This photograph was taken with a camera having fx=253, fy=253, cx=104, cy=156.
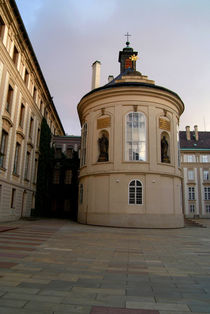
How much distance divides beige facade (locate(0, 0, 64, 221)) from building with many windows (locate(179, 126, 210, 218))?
36100 mm

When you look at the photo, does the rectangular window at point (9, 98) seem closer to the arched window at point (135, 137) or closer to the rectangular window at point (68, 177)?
the arched window at point (135, 137)

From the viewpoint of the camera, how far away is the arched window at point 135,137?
21.8 meters

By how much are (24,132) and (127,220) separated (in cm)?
1391

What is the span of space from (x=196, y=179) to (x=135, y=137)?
3819 centimetres

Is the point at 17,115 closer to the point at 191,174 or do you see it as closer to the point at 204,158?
the point at 191,174

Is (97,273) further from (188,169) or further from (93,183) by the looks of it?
(188,169)

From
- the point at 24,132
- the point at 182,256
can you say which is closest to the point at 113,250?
the point at 182,256

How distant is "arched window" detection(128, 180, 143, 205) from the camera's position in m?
20.7

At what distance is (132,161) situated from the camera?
21.4 meters

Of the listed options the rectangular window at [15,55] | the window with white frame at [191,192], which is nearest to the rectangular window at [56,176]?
the rectangular window at [15,55]

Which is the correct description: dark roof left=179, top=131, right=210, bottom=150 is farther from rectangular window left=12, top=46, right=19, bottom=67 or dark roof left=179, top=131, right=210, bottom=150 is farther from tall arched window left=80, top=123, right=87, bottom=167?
rectangular window left=12, top=46, right=19, bottom=67

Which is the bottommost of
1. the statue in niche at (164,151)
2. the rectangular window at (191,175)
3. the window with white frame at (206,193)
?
the window with white frame at (206,193)

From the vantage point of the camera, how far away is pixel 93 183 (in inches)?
883

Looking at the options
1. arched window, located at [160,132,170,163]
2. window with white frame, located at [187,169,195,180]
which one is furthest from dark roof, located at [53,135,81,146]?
window with white frame, located at [187,169,195,180]
